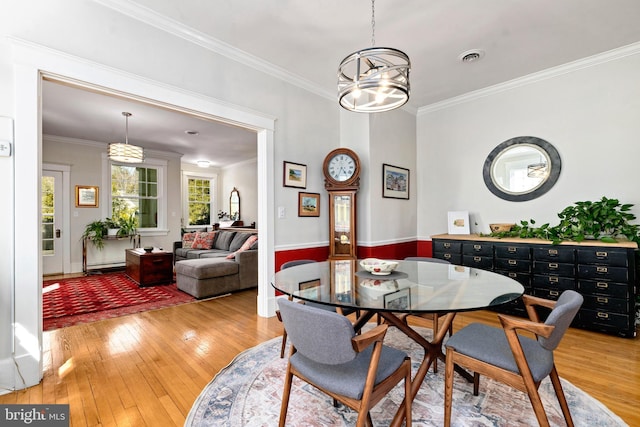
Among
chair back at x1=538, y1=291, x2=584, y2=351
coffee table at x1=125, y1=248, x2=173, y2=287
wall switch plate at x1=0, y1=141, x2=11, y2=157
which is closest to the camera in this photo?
chair back at x1=538, y1=291, x2=584, y2=351

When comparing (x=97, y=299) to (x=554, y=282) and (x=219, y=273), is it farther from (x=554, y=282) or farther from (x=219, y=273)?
(x=554, y=282)

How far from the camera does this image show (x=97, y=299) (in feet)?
13.5

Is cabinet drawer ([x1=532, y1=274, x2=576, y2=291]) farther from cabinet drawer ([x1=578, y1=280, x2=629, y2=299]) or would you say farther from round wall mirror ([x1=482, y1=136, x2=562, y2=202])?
round wall mirror ([x1=482, y1=136, x2=562, y2=202])

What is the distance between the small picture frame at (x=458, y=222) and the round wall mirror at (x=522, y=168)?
49 centimetres

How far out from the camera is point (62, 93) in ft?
12.7

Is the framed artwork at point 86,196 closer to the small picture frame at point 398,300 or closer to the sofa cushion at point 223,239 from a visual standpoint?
the sofa cushion at point 223,239

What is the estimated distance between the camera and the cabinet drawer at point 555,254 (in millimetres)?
2998

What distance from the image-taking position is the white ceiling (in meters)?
2.45

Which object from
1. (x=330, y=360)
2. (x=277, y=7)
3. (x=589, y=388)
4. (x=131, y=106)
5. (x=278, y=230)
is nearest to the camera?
(x=330, y=360)

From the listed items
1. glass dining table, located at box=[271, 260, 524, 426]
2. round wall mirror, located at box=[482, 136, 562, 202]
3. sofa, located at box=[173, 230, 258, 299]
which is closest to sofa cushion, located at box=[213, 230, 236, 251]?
sofa, located at box=[173, 230, 258, 299]

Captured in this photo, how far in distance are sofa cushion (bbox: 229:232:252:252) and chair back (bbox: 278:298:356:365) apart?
4605 mm

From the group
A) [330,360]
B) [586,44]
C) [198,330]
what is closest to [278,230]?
[198,330]

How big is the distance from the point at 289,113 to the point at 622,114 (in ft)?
11.8

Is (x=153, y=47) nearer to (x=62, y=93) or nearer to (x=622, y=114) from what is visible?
(x=62, y=93)
